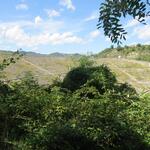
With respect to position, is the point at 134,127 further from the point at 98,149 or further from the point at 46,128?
the point at 46,128

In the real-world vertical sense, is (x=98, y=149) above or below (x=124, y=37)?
below

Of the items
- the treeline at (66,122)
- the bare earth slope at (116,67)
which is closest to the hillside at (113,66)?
the bare earth slope at (116,67)

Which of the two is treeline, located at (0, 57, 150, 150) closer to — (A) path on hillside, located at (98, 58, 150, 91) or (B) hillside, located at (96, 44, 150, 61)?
(B) hillside, located at (96, 44, 150, 61)

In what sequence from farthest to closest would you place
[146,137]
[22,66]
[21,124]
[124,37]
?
[22,66], [146,137], [21,124], [124,37]

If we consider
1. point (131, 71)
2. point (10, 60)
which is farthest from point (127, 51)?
point (131, 71)

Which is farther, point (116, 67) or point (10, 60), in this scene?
point (116, 67)

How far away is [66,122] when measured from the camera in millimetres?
8625

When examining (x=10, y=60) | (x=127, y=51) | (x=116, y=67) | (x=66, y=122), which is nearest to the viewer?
(x=127, y=51)

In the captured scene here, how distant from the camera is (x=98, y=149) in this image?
8.32 meters

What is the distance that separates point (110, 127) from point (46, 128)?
1.15m

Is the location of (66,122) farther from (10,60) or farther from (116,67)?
(116,67)

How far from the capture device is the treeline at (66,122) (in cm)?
812

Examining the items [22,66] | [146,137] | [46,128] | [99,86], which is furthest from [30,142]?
[22,66]

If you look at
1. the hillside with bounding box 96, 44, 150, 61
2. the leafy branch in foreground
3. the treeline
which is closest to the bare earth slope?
the hillside with bounding box 96, 44, 150, 61
